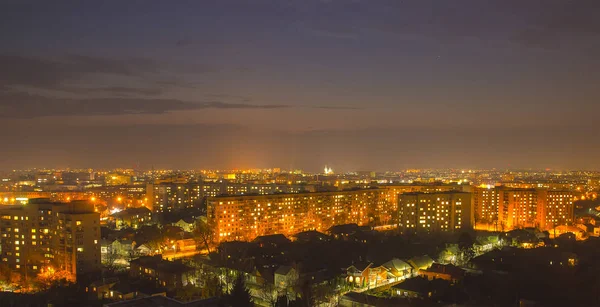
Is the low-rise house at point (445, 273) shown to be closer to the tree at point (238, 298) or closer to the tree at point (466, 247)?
the tree at point (466, 247)

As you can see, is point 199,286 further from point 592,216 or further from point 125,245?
point 592,216

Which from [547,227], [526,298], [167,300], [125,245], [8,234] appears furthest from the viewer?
[547,227]

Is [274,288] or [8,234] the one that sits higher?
[8,234]

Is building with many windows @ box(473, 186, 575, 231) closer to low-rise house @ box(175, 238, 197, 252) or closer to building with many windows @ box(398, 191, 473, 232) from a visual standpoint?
building with many windows @ box(398, 191, 473, 232)

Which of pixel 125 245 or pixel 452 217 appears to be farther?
pixel 452 217

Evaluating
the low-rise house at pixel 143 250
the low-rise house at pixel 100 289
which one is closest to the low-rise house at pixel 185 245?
the low-rise house at pixel 143 250

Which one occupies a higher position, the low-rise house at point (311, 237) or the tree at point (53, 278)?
the low-rise house at point (311, 237)

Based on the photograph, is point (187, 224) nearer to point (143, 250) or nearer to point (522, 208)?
point (143, 250)

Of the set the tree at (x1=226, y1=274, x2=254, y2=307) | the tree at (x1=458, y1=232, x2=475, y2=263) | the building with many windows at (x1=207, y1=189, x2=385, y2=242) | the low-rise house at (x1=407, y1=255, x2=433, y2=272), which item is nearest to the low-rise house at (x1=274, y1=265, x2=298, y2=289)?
the tree at (x1=226, y1=274, x2=254, y2=307)

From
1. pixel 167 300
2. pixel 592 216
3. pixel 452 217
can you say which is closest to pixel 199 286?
pixel 167 300

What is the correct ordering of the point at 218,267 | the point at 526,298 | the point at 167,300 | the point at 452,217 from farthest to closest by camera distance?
the point at 452,217 → the point at 218,267 → the point at 526,298 → the point at 167,300

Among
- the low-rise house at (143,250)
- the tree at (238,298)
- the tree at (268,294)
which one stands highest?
the tree at (238,298)
